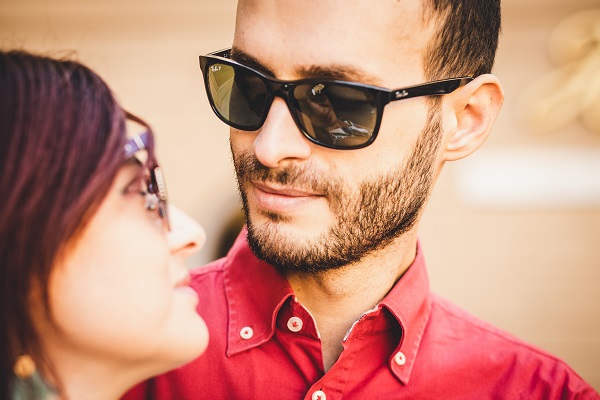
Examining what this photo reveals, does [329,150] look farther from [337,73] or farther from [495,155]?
[495,155]

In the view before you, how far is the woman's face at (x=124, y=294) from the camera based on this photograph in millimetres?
1394

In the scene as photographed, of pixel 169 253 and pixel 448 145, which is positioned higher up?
pixel 448 145

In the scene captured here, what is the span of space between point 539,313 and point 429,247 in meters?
1.07

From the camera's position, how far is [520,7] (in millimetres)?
4590

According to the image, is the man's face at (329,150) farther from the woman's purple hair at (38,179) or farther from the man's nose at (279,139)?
the woman's purple hair at (38,179)

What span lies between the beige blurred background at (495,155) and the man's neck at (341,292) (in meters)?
2.70

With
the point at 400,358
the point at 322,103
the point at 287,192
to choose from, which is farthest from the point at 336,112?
the point at 400,358

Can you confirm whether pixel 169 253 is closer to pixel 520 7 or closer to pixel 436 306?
pixel 436 306

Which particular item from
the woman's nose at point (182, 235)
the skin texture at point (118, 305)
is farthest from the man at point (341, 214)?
the skin texture at point (118, 305)

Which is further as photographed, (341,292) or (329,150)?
(341,292)

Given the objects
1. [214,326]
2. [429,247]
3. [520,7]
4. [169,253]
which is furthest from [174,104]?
[169,253]

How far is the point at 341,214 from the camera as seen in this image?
6.42ft

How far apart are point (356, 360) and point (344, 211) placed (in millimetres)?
480

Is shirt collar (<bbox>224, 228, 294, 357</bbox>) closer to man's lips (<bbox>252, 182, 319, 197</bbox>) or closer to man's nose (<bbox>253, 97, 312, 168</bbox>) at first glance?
man's lips (<bbox>252, 182, 319, 197</bbox>)
